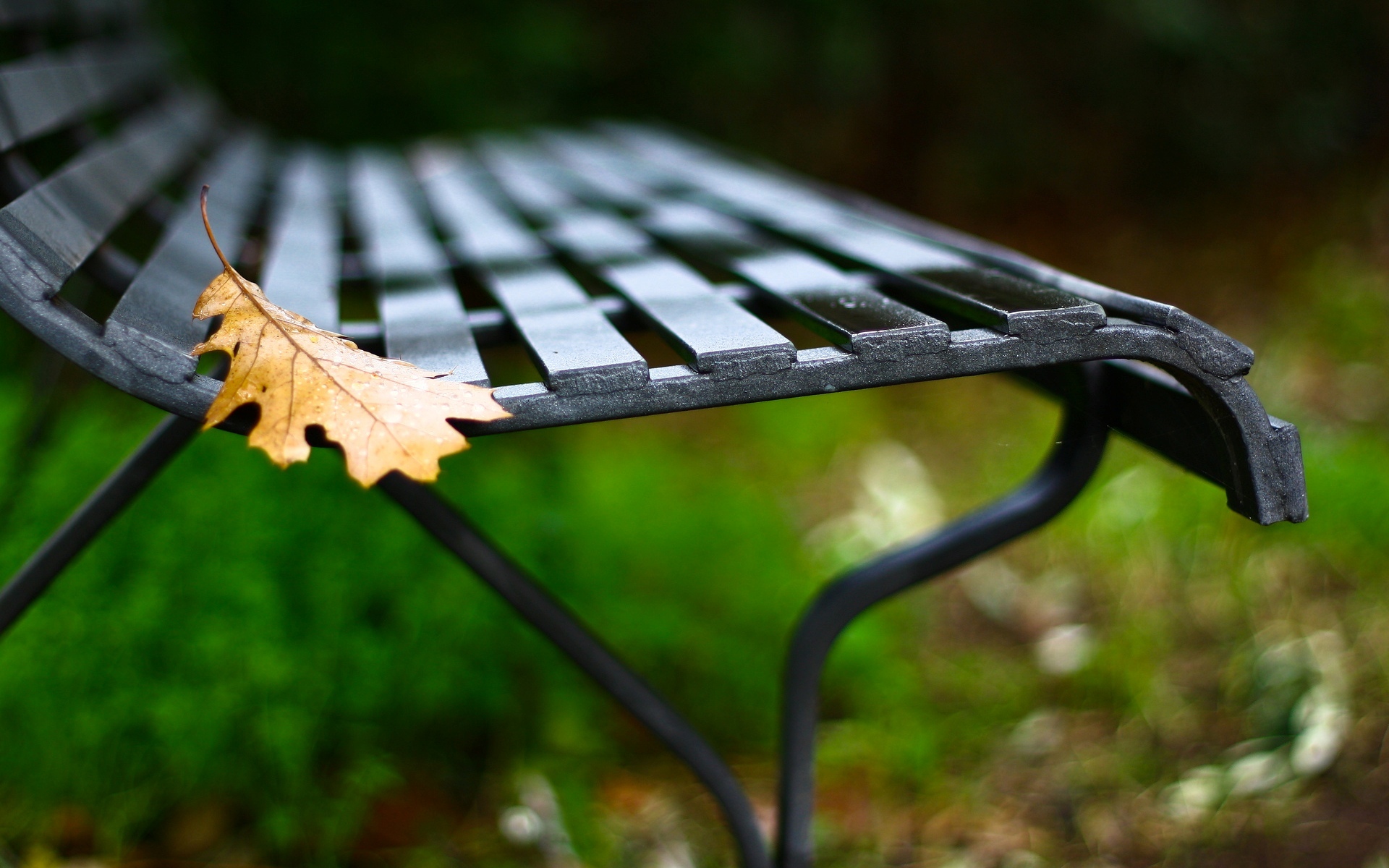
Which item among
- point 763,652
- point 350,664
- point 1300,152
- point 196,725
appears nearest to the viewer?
point 196,725

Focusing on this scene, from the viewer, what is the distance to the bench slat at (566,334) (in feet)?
2.28

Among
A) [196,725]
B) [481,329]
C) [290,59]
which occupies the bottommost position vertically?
[196,725]

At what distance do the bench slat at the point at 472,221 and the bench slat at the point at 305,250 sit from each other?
155mm

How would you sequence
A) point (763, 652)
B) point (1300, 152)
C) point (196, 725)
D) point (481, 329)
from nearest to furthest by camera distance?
point (481, 329) < point (196, 725) < point (763, 652) < point (1300, 152)

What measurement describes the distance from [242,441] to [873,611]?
1.16 m

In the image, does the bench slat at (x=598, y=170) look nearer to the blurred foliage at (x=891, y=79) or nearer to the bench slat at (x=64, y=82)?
the bench slat at (x=64, y=82)

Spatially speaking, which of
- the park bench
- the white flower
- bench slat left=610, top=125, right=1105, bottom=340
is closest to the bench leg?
the park bench

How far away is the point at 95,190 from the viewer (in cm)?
106

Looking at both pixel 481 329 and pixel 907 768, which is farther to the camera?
→ pixel 907 768

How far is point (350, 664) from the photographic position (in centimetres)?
141

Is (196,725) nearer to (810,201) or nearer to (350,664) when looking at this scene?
(350,664)

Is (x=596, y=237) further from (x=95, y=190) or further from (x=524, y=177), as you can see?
(x=524, y=177)

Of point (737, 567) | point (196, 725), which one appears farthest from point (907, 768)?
point (196, 725)

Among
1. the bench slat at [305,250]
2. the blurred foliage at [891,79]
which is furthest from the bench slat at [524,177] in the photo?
the blurred foliage at [891,79]
